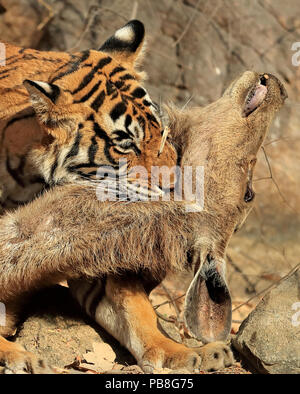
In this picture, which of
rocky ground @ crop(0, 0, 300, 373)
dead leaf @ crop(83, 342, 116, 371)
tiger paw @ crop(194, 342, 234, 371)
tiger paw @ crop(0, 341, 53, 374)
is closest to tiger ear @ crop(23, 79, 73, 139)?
dead leaf @ crop(83, 342, 116, 371)

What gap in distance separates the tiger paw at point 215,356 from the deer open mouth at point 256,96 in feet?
4.63

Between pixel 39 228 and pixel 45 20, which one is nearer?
pixel 39 228

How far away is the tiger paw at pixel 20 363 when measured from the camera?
2840 mm

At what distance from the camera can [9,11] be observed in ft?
21.7

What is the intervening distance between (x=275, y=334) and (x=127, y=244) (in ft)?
2.77

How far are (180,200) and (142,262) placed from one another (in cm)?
40

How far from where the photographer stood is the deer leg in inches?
122

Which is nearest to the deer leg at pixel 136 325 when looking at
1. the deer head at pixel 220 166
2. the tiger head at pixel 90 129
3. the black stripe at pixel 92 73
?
the deer head at pixel 220 166

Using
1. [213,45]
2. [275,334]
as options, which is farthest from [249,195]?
[213,45]

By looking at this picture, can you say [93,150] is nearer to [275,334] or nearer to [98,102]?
[98,102]

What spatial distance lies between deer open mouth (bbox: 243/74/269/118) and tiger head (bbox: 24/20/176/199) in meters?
0.52

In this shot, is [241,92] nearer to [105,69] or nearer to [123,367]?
[105,69]

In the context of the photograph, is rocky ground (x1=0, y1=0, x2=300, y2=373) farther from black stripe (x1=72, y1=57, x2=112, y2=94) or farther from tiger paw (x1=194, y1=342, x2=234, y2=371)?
tiger paw (x1=194, y1=342, x2=234, y2=371)
